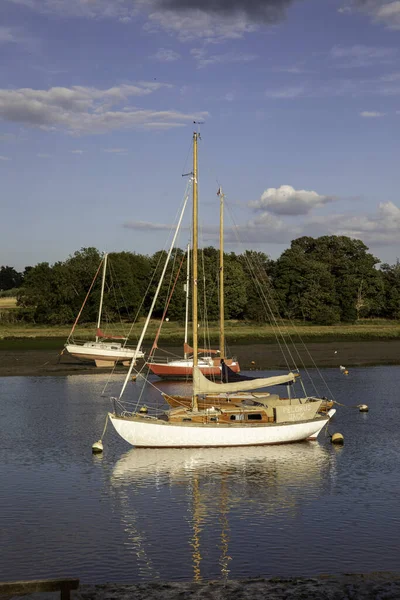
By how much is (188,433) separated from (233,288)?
4208 inches

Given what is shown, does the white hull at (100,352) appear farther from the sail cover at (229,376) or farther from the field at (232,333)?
the sail cover at (229,376)

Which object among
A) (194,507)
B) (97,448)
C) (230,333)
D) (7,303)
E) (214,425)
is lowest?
(194,507)

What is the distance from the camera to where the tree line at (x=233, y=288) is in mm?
137500

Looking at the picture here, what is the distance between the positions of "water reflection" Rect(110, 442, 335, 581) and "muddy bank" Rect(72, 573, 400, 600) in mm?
2607

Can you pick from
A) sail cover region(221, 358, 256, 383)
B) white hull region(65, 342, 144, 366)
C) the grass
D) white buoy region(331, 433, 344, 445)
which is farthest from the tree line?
white buoy region(331, 433, 344, 445)

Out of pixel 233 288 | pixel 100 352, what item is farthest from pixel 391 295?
pixel 100 352

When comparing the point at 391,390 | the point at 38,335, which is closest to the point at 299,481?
the point at 391,390

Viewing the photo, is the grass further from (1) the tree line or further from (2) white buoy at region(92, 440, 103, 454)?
(2) white buoy at region(92, 440, 103, 454)

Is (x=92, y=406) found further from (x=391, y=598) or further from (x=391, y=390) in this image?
(x=391, y=598)

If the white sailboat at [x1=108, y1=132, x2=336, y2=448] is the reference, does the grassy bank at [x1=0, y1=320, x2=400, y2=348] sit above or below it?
above

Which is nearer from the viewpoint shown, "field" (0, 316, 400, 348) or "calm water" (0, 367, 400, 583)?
"calm water" (0, 367, 400, 583)

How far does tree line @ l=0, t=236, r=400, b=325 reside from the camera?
138 m

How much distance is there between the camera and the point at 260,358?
93.6 m

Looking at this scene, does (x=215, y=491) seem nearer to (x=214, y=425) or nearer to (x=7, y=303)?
(x=214, y=425)
